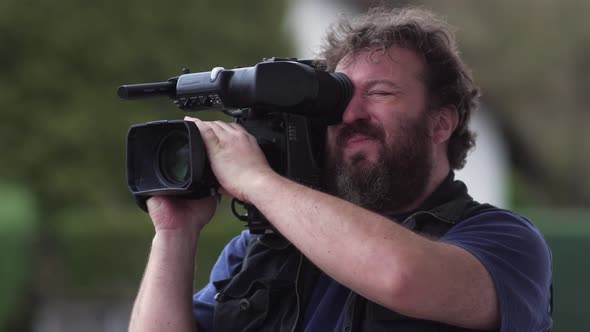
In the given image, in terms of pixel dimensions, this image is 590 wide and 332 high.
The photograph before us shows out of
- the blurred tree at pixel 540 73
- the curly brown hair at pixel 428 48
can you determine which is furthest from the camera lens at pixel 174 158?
the blurred tree at pixel 540 73

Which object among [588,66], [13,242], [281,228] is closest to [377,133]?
[281,228]

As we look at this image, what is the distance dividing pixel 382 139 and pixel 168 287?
751mm

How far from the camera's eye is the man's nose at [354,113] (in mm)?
2967

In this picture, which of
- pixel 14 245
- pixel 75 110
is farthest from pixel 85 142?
pixel 14 245

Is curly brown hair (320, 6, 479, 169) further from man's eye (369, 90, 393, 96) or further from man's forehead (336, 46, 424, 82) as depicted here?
man's eye (369, 90, 393, 96)

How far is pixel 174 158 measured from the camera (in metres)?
2.93

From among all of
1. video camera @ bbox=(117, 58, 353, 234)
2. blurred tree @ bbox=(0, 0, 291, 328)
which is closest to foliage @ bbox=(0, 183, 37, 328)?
blurred tree @ bbox=(0, 0, 291, 328)

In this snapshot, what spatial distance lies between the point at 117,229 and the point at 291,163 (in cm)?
904

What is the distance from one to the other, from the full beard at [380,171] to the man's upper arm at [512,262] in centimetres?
25

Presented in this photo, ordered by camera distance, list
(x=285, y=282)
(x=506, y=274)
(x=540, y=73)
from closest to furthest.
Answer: (x=506, y=274) < (x=285, y=282) < (x=540, y=73)

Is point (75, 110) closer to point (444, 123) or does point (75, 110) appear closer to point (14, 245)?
point (14, 245)

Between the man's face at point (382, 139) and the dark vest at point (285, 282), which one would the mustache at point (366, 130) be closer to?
the man's face at point (382, 139)

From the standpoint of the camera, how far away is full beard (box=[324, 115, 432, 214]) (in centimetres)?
296

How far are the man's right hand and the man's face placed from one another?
383 millimetres
